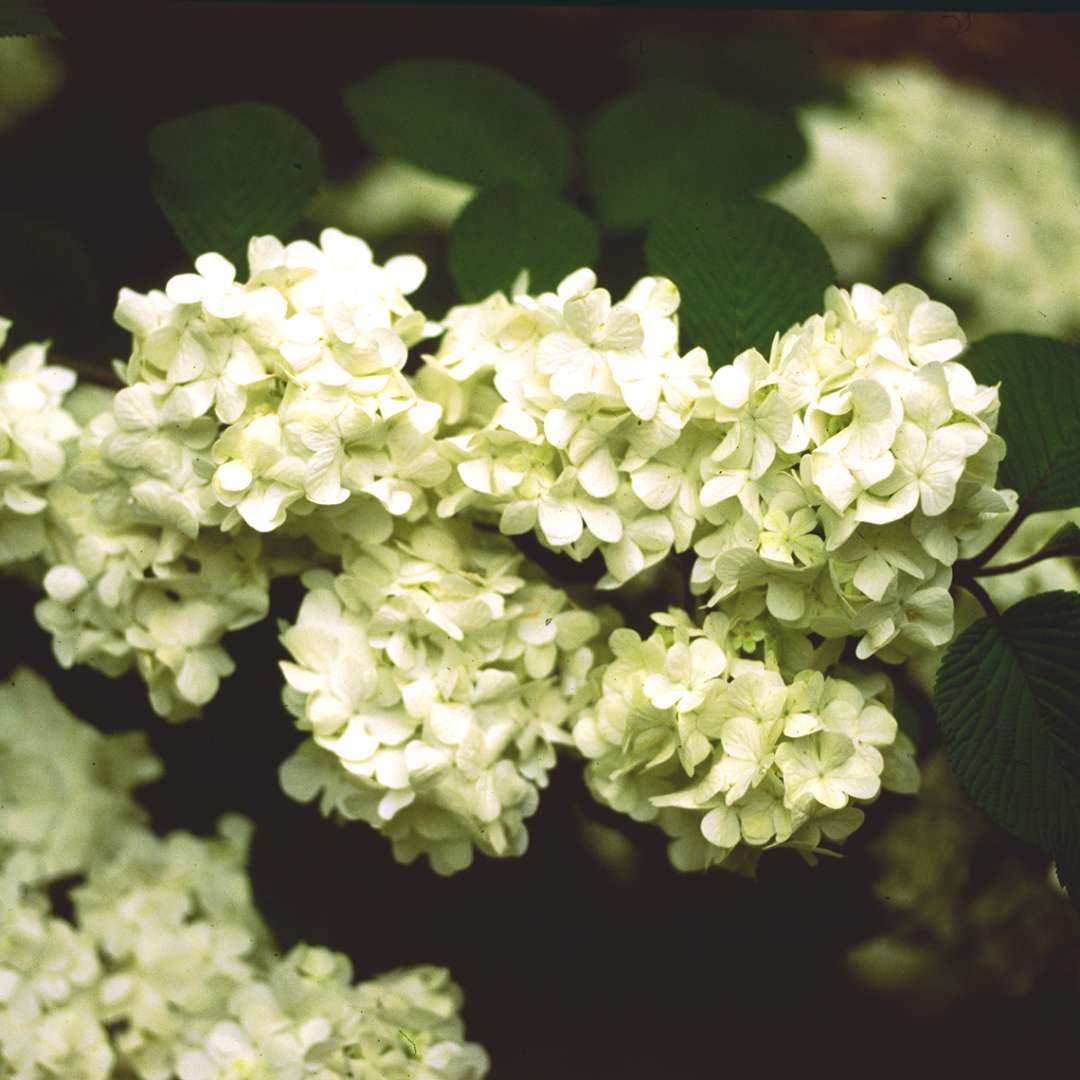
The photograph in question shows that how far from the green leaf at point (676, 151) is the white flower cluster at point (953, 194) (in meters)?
0.27

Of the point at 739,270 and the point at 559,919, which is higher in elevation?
the point at 739,270

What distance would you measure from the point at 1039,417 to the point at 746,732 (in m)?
0.29

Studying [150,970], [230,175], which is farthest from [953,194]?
[150,970]

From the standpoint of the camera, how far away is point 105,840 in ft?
3.34

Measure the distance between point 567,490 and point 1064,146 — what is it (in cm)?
115

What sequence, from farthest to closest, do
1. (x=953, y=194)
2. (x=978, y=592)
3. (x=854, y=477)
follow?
(x=953, y=194) < (x=978, y=592) < (x=854, y=477)

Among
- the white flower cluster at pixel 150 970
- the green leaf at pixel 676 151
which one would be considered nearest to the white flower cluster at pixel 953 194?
the green leaf at pixel 676 151

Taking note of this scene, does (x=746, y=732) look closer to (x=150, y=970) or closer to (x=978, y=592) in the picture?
(x=978, y=592)

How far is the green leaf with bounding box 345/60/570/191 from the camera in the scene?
105 cm

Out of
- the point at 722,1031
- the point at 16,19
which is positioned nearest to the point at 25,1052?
the point at 722,1031

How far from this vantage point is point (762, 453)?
0.70 metres

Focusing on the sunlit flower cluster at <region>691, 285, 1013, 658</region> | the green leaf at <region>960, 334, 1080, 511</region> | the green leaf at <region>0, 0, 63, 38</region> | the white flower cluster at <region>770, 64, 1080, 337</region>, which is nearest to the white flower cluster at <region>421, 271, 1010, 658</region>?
the sunlit flower cluster at <region>691, 285, 1013, 658</region>

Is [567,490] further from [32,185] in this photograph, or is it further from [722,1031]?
[32,185]

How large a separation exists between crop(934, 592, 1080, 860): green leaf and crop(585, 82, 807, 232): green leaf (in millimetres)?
490
